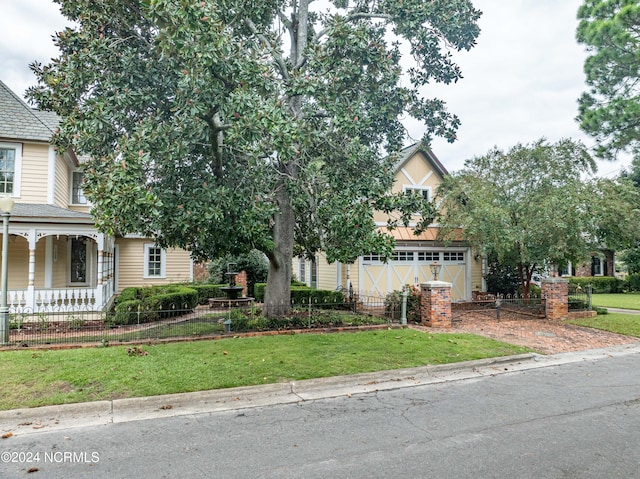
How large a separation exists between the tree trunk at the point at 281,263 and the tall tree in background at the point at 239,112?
0.04 m

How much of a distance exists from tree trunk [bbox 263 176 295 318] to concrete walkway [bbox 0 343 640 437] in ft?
16.2

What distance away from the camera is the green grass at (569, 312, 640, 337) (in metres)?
12.5

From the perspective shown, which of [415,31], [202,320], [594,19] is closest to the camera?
[415,31]

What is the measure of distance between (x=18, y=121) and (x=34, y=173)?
1.95 m

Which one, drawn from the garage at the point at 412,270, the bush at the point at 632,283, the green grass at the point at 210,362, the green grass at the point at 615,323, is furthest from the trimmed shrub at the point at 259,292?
the bush at the point at 632,283

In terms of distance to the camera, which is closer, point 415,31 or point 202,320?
point 415,31

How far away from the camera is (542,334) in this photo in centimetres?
1192

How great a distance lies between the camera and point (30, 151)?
14148 mm

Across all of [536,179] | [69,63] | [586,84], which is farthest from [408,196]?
[586,84]

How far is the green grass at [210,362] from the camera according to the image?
244 inches

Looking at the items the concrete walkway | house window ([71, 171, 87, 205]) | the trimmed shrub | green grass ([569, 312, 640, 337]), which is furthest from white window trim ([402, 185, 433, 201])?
house window ([71, 171, 87, 205])

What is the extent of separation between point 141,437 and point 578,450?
495cm

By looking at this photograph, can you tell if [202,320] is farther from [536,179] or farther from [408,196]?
[536,179]

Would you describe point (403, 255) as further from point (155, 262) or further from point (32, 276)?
point (32, 276)
